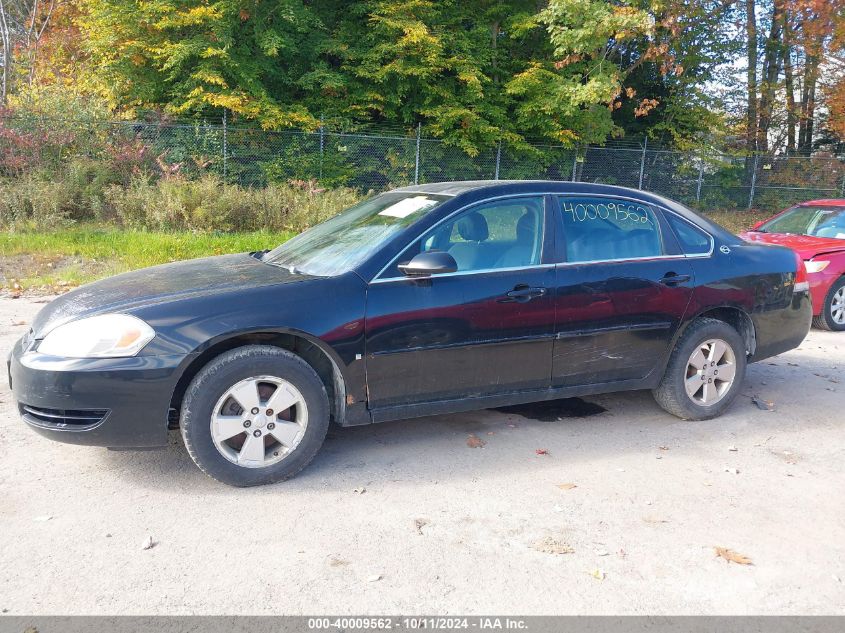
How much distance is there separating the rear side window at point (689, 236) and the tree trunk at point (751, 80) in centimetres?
2316

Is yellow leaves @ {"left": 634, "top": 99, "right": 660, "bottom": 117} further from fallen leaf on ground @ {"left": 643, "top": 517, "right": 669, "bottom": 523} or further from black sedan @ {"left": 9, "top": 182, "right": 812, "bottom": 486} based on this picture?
fallen leaf on ground @ {"left": 643, "top": 517, "right": 669, "bottom": 523}

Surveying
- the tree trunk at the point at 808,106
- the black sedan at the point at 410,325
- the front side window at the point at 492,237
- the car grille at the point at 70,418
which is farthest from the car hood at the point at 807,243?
the tree trunk at the point at 808,106

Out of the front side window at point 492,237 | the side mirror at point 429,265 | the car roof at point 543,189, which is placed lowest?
the side mirror at point 429,265

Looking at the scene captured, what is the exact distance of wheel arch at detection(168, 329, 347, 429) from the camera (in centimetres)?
382

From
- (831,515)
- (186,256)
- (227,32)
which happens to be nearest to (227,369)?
(831,515)

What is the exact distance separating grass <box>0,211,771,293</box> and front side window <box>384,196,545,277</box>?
7.46 metres

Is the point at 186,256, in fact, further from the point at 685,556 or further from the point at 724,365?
the point at 685,556

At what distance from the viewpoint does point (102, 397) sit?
3588 mm

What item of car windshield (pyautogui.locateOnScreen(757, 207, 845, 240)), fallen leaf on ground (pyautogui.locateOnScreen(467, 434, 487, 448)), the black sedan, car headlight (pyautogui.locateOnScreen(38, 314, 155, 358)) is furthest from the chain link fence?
fallen leaf on ground (pyautogui.locateOnScreen(467, 434, 487, 448))

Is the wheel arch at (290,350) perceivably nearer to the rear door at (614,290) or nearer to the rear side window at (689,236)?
the rear door at (614,290)

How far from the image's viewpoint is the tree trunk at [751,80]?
2483 cm

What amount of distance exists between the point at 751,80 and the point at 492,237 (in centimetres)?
2547

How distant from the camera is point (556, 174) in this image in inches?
804

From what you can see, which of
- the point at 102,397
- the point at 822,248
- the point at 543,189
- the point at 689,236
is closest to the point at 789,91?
the point at 822,248
